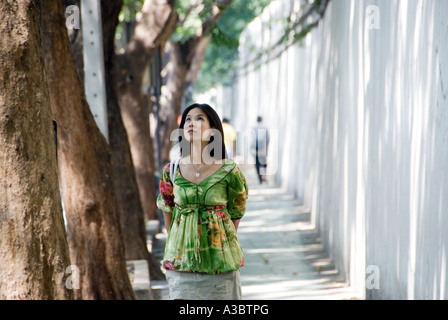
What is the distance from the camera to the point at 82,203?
7.25m

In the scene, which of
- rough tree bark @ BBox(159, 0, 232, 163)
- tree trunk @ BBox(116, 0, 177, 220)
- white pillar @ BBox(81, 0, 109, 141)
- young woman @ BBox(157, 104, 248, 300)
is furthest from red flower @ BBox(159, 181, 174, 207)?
rough tree bark @ BBox(159, 0, 232, 163)

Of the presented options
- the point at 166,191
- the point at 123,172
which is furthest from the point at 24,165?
the point at 123,172

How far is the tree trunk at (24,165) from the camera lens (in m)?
4.17

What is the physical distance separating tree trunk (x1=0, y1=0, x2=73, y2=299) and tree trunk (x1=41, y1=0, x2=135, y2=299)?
7.54ft

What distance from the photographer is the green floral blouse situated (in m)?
4.66

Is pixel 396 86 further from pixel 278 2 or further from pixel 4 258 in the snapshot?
pixel 278 2

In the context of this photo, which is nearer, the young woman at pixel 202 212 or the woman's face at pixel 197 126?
the young woman at pixel 202 212

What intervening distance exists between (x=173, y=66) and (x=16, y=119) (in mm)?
14698

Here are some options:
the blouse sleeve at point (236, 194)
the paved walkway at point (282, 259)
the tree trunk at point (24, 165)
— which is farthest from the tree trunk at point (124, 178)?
the tree trunk at point (24, 165)

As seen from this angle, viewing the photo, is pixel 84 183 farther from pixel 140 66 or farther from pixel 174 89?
pixel 174 89
